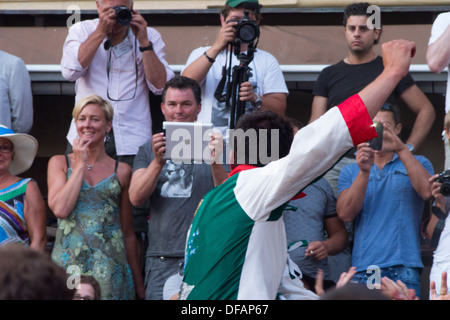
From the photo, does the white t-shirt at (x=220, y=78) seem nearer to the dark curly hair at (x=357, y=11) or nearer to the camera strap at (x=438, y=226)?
the dark curly hair at (x=357, y=11)

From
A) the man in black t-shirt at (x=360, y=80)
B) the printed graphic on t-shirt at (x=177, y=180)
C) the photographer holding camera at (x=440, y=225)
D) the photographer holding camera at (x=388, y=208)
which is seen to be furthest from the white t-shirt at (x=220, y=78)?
the photographer holding camera at (x=440, y=225)

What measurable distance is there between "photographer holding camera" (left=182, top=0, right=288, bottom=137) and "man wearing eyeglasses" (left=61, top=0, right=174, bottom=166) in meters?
0.33

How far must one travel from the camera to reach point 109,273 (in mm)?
4594

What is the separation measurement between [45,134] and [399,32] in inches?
130

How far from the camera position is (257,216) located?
296cm

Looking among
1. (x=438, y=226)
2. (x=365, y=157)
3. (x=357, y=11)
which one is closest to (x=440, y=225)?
(x=438, y=226)

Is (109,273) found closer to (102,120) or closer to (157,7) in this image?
(102,120)

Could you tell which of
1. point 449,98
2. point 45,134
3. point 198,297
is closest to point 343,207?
point 449,98

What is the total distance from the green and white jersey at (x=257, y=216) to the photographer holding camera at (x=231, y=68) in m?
1.94

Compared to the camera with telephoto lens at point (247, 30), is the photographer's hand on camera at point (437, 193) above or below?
below

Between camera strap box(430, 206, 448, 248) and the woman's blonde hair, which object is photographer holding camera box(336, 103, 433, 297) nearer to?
camera strap box(430, 206, 448, 248)

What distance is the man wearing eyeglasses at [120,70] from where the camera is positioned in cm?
524

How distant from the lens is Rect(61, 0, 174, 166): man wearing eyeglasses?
5.24 meters

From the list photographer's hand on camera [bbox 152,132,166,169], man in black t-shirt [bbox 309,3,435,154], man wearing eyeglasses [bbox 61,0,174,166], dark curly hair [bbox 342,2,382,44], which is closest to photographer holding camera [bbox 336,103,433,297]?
man in black t-shirt [bbox 309,3,435,154]
